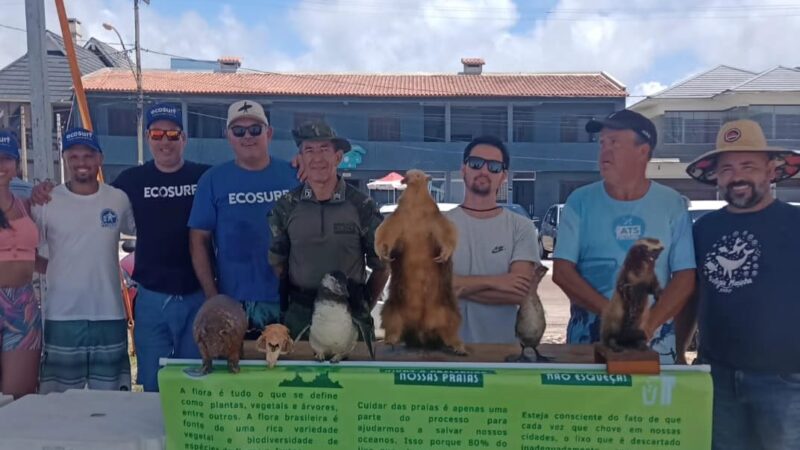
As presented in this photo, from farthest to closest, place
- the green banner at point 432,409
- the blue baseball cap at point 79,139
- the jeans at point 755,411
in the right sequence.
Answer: the blue baseball cap at point 79,139 → the jeans at point 755,411 → the green banner at point 432,409

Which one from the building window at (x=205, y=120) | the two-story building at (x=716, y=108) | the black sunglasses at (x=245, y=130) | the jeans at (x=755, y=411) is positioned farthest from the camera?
the two-story building at (x=716, y=108)

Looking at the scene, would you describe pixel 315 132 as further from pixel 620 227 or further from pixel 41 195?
pixel 41 195

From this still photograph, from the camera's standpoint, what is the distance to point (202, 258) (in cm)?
292

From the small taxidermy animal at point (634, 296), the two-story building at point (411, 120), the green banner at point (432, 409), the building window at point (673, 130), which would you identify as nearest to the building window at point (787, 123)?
the building window at point (673, 130)

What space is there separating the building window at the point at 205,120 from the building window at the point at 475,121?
8.17 m

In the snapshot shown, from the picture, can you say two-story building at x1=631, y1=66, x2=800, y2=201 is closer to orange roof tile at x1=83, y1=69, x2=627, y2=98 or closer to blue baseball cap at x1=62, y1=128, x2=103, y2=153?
orange roof tile at x1=83, y1=69, x2=627, y2=98

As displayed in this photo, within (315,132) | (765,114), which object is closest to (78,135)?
(315,132)

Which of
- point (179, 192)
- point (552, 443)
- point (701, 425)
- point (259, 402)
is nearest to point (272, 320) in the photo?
point (179, 192)

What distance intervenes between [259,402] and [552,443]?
0.82 metres

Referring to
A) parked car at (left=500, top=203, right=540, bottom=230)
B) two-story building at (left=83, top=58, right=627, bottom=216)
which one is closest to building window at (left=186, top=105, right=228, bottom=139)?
two-story building at (left=83, top=58, right=627, bottom=216)

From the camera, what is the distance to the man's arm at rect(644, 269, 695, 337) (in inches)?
87.2

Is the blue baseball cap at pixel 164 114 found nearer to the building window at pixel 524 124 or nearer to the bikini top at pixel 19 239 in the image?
the bikini top at pixel 19 239

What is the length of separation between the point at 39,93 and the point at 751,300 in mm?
3680

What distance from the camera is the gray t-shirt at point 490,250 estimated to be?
2.61 m
